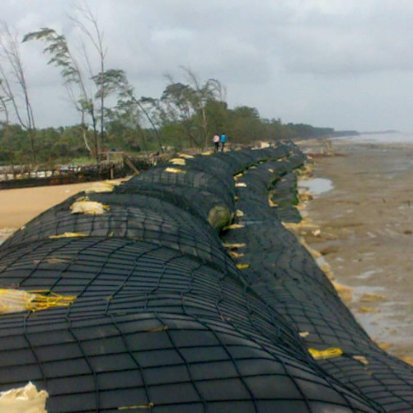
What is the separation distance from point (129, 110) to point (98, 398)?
3623 cm

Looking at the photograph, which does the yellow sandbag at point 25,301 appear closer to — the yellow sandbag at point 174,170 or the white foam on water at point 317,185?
the yellow sandbag at point 174,170

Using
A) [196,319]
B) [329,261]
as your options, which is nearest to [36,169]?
[329,261]

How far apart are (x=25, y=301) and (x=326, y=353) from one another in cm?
241

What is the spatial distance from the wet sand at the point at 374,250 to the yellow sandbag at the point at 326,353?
132 cm

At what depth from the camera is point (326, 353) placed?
4.07 metres

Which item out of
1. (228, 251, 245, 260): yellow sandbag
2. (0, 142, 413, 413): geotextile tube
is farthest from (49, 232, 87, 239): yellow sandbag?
(228, 251, 245, 260): yellow sandbag

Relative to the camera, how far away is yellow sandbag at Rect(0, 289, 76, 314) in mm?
2684

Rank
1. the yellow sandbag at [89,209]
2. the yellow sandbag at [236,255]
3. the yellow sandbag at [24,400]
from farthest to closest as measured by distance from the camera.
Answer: the yellow sandbag at [236,255] → the yellow sandbag at [89,209] → the yellow sandbag at [24,400]

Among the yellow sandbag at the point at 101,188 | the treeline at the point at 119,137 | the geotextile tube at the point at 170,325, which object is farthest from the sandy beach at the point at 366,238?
the treeline at the point at 119,137

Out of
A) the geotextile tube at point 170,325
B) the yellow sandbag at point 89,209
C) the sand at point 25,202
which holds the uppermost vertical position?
the yellow sandbag at point 89,209

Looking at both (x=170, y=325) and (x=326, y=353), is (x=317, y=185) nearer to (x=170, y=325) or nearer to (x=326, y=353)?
(x=326, y=353)

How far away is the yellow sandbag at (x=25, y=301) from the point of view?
8.80 ft

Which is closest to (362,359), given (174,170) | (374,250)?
(374,250)

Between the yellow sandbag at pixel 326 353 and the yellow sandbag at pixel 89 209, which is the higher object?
the yellow sandbag at pixel 89 209
